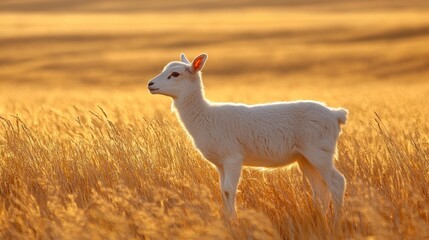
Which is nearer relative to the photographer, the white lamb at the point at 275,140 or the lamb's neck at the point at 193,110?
the white lamb at the point at 275,140

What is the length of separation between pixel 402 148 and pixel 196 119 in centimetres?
197

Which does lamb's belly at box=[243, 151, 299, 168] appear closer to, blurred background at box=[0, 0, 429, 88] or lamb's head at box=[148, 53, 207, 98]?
lamb's head at box=[148, 53, 207, 98]

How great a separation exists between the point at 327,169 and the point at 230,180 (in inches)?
30.2

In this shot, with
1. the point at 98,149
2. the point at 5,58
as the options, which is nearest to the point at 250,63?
the point at 5,58

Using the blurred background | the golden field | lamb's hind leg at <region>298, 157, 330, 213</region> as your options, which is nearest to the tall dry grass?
the golden field

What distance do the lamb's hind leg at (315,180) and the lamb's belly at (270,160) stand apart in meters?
0.13

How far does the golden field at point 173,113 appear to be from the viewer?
217 inches

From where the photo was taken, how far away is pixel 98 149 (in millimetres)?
7367

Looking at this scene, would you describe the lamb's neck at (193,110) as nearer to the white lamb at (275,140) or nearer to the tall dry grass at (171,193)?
the white lamb at (275,140)

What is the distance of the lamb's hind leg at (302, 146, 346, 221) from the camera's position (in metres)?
6.13

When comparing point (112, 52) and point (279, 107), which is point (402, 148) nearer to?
point (279, 107)

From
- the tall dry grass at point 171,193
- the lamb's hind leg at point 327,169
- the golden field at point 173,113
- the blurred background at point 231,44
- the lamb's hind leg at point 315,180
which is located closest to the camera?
the tall dry grass at point 171,193

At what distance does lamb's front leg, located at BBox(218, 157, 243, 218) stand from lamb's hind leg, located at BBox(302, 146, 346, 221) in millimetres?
539

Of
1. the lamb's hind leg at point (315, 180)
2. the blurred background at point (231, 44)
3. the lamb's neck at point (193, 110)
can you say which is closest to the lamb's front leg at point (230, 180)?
the lamb's neck at point (193, 110)
